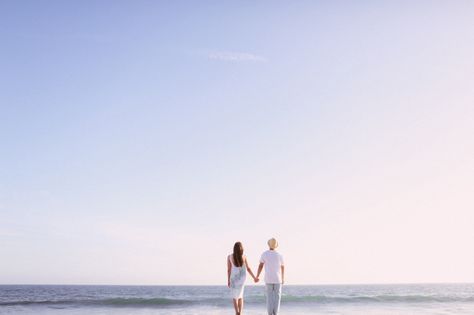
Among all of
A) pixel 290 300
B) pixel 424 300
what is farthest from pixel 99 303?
pixel 424 300

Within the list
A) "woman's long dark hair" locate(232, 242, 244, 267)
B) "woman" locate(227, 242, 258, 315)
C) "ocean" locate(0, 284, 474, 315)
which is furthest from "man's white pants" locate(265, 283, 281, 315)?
"ocean" locate(0, 284, 474, 315)

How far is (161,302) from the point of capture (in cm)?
3119

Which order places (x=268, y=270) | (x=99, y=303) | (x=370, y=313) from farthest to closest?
(x=99, y=303), (x=370, y=313), (x=268, y=270)

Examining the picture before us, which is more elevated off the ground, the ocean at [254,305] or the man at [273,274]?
the man at [273,274]

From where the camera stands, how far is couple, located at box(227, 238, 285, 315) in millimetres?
10117

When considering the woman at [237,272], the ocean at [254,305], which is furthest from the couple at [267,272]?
the ocean at [254,305]

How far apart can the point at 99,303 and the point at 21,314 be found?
10357 millimetres

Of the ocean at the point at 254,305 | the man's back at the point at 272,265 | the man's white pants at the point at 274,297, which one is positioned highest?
the man's back at the point at 272,265

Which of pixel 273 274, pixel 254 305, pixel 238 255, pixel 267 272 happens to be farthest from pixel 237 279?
pixel 254 305

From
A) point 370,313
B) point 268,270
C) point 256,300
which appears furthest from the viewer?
point 256,300

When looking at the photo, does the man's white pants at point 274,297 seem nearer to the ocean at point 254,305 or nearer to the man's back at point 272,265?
the man's back at point 272,265

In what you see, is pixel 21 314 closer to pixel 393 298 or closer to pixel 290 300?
pixel 290 300

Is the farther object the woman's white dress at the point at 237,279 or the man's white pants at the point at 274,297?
the woman's white dress at the point at 237,279

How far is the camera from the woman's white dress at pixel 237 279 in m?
10.3
